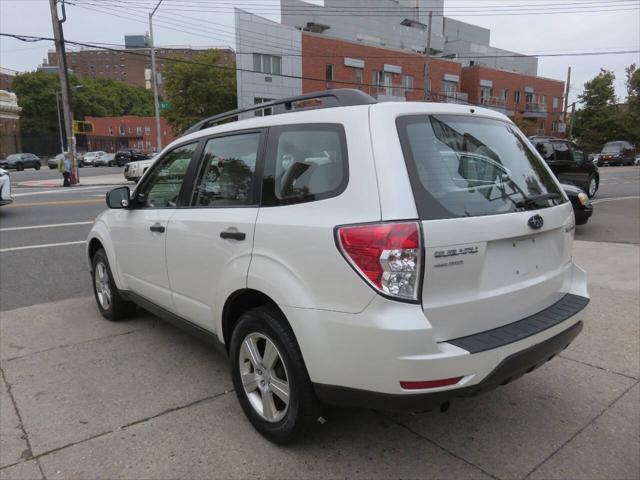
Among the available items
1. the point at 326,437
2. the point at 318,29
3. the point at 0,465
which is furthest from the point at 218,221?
the point at 318,29

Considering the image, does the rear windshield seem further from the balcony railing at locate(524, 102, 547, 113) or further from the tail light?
→ the balcony railing at locate(524, 102, 547, 113)

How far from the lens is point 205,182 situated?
341 centimetres

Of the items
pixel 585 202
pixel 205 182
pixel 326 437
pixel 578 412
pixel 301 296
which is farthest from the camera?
pixel 585 202

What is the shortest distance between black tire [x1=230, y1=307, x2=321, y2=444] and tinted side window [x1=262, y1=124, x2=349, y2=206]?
63 cm

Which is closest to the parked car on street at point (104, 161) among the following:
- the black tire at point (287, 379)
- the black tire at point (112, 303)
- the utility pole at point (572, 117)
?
the utility pole at point (572, 117)

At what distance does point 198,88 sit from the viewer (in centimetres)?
3831

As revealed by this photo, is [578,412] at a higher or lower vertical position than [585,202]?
lower

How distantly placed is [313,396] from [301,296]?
53 centimetres

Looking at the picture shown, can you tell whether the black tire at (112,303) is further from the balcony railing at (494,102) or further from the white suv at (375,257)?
the balcony railing at (494,102)

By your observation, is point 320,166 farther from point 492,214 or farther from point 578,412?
point 578,412

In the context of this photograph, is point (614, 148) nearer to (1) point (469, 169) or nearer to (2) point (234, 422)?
(1) point (469, 169)

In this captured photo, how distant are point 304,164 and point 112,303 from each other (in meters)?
2.98

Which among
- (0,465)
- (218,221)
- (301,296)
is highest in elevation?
(218,221)

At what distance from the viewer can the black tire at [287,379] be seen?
2514 mm
